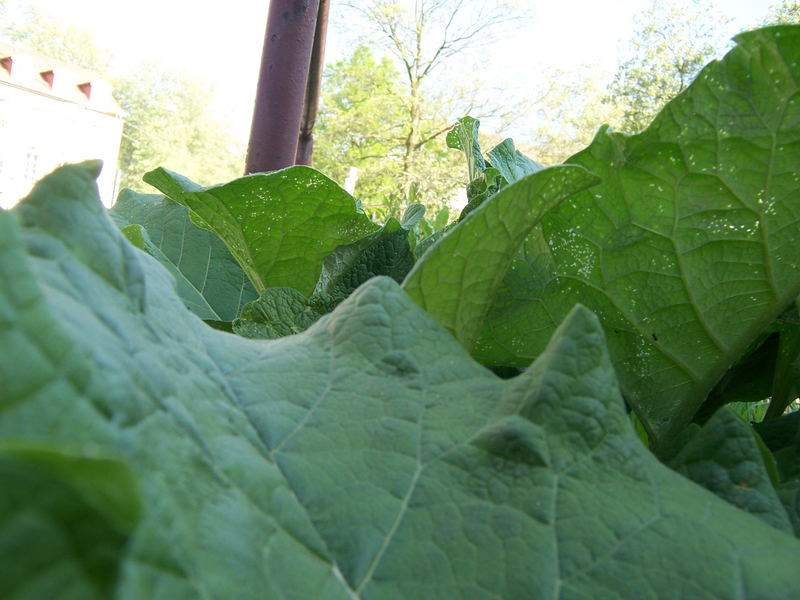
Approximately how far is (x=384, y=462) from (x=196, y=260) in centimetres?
64

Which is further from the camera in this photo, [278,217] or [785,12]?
[785,12]

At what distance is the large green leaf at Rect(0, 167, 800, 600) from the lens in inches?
10.5

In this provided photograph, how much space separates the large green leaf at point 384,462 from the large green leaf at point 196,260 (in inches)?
20.5

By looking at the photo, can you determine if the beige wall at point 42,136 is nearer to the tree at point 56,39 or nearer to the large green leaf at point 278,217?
the tree at point 56,39

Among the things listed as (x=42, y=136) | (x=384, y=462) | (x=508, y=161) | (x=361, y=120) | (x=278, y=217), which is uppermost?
(x=361, y=120)

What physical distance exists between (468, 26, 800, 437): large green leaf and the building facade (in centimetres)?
2143

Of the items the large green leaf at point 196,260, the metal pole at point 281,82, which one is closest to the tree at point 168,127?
the metal pole at point 281,82

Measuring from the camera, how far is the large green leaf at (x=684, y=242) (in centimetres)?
47

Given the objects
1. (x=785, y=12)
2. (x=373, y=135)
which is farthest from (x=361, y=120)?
(x=785, y=12)

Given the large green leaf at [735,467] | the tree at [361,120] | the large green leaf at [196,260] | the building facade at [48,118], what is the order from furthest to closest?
the building facade at [48,118]
the tree at [361,120]
the large green leaf at [196,260]
the large green leaf at [735,467]

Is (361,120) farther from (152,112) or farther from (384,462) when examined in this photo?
(152,112)

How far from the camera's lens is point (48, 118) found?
22078mm

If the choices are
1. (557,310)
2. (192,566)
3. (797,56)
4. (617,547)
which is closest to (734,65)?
(797,56)

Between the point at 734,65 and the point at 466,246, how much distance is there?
0.23m
